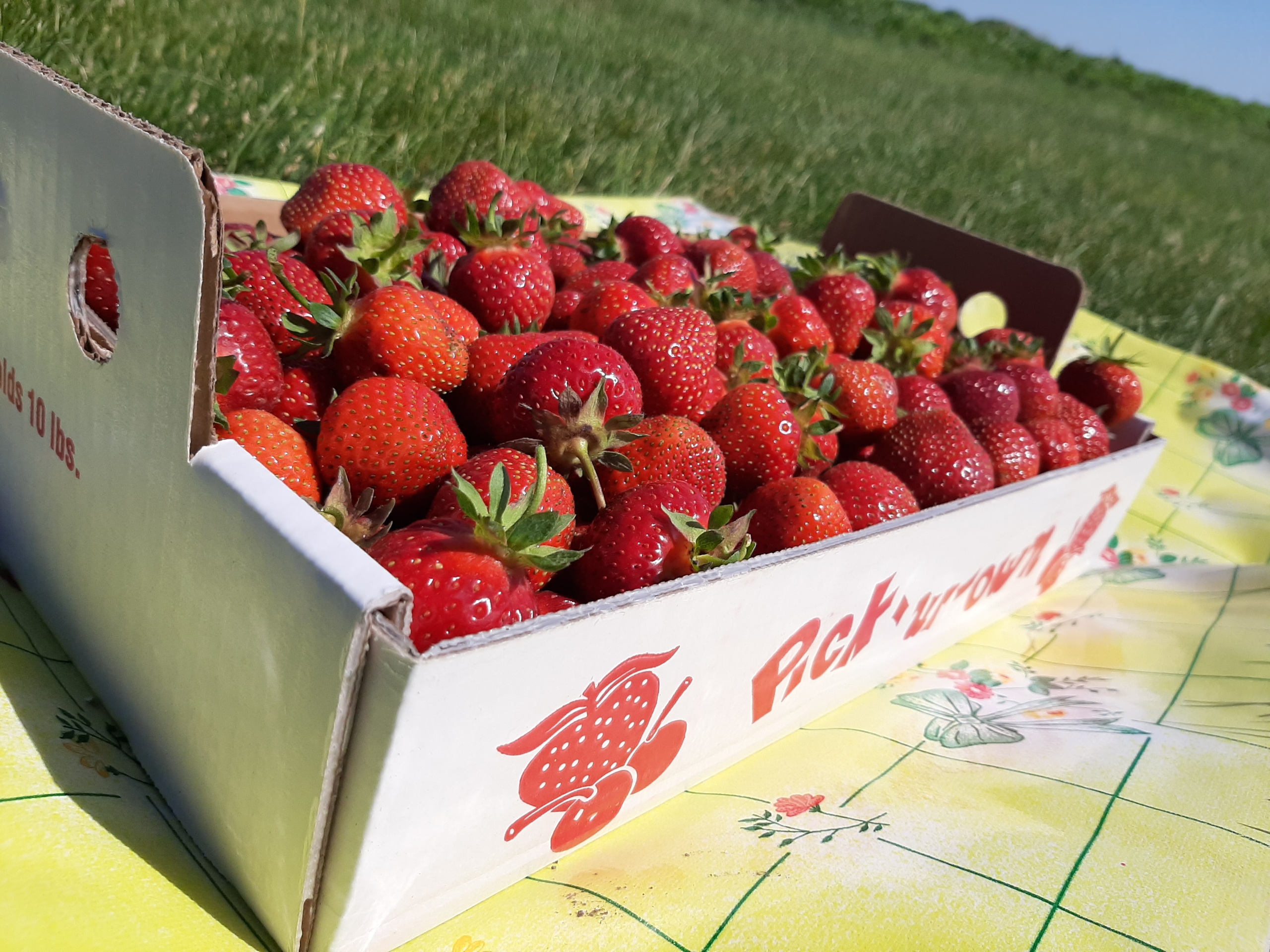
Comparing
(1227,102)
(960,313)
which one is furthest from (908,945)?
(1227,102)

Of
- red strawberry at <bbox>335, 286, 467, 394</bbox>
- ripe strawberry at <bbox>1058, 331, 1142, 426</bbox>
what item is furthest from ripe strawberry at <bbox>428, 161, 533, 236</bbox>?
ripe strawberry at <bbox>1058, 331, 1142, 426</bbox>

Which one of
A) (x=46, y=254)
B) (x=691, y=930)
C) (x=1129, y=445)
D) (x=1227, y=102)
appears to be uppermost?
(x=1227, y=102)

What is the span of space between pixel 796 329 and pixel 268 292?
0.59m

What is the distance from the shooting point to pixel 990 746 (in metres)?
0.86

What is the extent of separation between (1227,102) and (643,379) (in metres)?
22.3

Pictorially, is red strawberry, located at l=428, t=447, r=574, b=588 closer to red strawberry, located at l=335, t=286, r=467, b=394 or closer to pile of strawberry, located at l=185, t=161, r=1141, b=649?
pile of strawberry, located at l=185, t=161, r=1141, b=649

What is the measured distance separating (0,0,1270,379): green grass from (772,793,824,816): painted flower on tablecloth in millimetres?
1423

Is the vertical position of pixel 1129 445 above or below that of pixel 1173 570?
above

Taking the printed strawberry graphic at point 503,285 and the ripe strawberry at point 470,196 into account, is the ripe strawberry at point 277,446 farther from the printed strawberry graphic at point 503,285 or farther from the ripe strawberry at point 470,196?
the ripe strawberry at point 470,196

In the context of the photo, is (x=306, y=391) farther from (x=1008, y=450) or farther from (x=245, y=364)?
(x=1008, y=450)

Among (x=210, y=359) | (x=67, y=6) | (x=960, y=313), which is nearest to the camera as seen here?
(x=210, y=359)

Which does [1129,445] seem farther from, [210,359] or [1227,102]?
[1227,102]

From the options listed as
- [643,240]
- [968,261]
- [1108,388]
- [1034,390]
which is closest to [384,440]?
[643,240]

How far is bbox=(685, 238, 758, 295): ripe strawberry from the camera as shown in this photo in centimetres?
123
